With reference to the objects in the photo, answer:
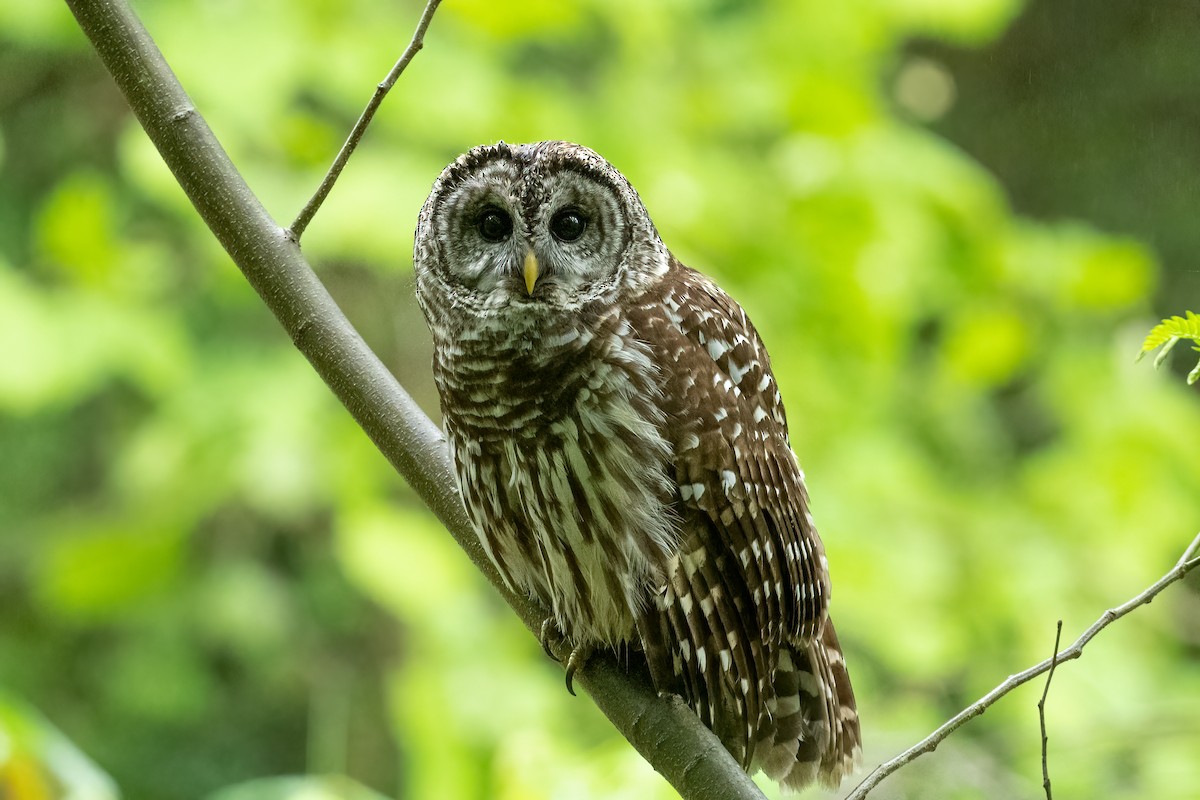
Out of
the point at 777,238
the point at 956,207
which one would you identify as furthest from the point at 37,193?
the point at 956,207

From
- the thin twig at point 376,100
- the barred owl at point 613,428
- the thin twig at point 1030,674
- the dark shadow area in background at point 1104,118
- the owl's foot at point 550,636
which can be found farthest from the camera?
the dark shadow area in background at point 1104,118

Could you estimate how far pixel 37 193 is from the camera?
4641 millimetres

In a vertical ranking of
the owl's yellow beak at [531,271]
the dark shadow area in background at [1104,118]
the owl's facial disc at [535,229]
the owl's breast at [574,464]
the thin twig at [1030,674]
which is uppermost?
the dark shadow area in background at [1104,118]

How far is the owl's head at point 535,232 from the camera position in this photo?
1904 mm

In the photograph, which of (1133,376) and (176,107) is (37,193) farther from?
(1133,376)

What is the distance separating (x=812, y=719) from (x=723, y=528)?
1.41 ft

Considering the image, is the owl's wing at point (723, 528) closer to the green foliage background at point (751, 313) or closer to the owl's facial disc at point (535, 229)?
the owl's facial disc at point (535, 229)

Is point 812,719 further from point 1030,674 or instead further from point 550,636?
point 1030,674

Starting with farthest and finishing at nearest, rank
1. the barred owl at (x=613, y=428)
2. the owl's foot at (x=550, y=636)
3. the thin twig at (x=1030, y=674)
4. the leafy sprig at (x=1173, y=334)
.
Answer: the owl's foot at (x=550, y=636), the barred owl at (x=613, y=428), the thin twig at (x=1030, y=674), the leafy sprig at (x=1173, y=334)

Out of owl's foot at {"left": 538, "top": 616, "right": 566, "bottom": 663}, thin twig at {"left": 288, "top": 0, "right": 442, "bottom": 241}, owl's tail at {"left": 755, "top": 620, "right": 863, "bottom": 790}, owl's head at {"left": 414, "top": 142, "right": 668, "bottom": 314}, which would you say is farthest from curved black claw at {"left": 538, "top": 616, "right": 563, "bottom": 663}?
thin twig at {"left": 288, "top": 0, "right": 442, "bottom": 241}

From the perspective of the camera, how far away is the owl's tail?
2123 mm

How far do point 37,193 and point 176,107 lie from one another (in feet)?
10.3

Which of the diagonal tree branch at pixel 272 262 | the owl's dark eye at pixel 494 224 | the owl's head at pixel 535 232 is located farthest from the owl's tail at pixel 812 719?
the owl's dark eye at pixel 494 224

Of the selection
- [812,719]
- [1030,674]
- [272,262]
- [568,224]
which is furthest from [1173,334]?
[272,262]
